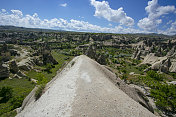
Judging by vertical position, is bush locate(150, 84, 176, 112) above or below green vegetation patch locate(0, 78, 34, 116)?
above

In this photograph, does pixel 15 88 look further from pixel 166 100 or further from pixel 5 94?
pixel 166 100

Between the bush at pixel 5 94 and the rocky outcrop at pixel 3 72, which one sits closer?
the bush at pixel 5 94

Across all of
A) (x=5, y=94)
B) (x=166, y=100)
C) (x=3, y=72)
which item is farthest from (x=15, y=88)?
(x=166, y=100)

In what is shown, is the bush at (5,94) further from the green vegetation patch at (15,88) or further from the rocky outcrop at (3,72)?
the rocky outcrop at (3,72)

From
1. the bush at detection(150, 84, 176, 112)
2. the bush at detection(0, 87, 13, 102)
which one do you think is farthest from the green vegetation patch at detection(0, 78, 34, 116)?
the bush at detection(150, 84, 176, 112)

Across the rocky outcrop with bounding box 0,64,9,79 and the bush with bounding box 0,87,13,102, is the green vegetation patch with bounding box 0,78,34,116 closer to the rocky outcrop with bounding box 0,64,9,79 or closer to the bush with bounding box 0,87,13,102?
the bush with bounding box 0,87,13,102

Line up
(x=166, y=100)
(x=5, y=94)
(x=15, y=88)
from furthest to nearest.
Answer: (x=15, y=88) < (x=5, y=94) < (x=166, y=100)

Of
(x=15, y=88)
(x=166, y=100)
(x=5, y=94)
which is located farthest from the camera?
(x=15, y=88)

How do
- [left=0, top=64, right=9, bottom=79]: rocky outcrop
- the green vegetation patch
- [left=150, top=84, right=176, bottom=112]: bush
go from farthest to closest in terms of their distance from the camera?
1. [left=0, top=64, right=9, bottom=79]: rocky outcrop
2. the green vegetation patch
3. [left=150, top=84, right=176, bottom=112]: bush

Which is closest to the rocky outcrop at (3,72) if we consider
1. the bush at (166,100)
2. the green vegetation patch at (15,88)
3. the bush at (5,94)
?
the green vegetation patch at (15,88)

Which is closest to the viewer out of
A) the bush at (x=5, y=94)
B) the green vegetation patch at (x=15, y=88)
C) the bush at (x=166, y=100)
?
the bush at (x=166, y=100)

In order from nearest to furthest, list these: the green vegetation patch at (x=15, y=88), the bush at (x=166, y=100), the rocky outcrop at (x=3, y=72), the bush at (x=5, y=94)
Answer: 1. the bush at (x=166, y=100)
2. the bush at (x=5, y=94)
3. the green vegetation patch at (x=15, y=88)
4. the rocky outcrop at (x=3, y=72)

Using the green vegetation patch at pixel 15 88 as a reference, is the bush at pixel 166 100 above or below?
above

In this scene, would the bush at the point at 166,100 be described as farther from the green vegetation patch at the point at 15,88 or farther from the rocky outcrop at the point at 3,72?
the rocky outcrop at the point at 3,72
